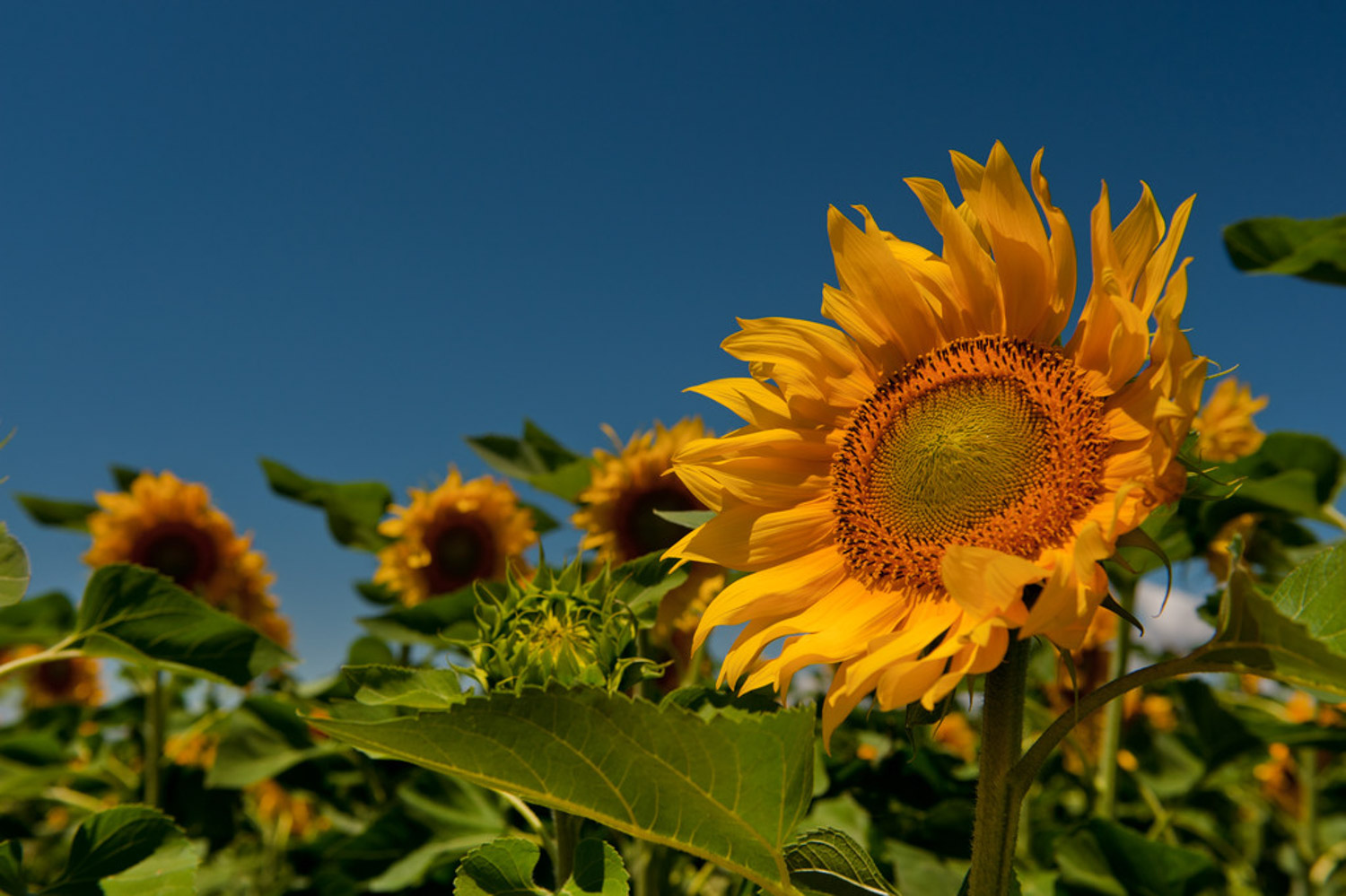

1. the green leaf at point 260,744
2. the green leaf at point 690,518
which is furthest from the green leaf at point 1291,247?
the green leaf at point 260,744

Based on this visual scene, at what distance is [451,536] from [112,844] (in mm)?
1939

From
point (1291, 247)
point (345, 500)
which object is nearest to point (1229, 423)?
point (1291, 247)

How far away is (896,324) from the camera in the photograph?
1.34 meters

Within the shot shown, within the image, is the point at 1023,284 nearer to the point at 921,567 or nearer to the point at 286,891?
the point at 921,567

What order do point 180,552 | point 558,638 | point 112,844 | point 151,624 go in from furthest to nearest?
1. point 180,552
2. point 151,624
3. point 112,844
4. point 558,638

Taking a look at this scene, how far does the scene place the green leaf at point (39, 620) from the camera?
9.06 ft

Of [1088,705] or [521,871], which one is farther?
[521,871]

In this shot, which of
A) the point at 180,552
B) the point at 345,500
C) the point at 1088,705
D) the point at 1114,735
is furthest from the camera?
the point at 180,552

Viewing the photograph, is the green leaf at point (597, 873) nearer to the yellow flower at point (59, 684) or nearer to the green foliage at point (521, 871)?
the green foliage at point (521, 871)

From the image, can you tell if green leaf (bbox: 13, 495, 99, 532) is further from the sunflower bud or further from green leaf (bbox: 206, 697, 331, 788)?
→ the sunflower bud

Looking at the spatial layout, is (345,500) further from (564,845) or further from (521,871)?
(521,871)

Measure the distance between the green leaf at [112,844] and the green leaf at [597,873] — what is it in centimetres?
91

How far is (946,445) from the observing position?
1.25 metres

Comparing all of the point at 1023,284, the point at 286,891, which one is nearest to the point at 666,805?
the point at 1023,284
